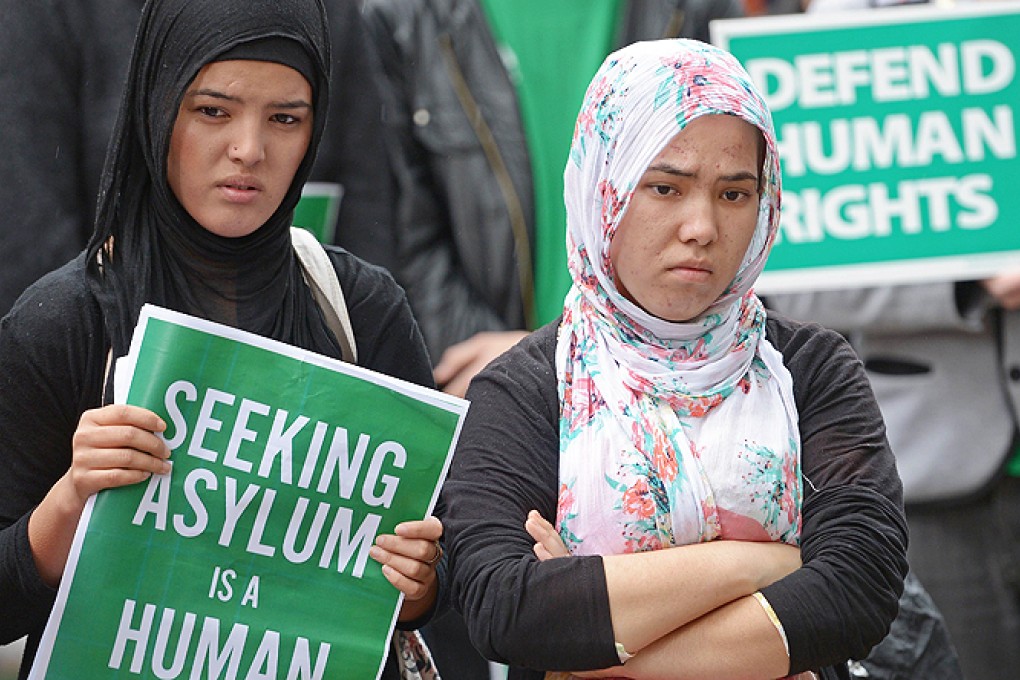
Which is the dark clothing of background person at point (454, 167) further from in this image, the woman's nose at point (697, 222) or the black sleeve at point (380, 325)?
the woman's nose at point (697, 222)

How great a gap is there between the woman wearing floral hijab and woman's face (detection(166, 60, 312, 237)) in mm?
463

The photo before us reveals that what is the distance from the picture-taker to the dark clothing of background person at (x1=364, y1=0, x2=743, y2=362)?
3.98 m

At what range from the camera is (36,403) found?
261 centimetres

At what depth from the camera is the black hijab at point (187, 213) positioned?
2.62m

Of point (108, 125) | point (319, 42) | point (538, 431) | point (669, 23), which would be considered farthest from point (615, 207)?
point (669, 23)

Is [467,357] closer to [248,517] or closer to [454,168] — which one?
[454,168]

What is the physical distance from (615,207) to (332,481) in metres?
0.62

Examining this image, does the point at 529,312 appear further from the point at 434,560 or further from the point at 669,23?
the point at 434,560

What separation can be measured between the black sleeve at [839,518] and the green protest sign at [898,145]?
5.31ft

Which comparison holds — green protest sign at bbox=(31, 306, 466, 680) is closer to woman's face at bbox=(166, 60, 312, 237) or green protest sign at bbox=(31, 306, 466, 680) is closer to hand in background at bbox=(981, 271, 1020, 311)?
woman's face at bbox=(166, 60, 312, 237)

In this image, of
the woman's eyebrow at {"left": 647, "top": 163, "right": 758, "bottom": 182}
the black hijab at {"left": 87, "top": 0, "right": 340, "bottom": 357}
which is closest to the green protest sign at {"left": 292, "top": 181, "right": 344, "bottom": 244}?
the black hijab at {"left": 87, "top": 0, "right": 340, "bottom": 357}

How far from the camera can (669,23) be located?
4090 mm

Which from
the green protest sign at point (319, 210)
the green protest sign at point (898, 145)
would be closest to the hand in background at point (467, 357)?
the green protest sign at point (319, 210)

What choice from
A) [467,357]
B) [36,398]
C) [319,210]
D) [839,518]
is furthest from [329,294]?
[467,357]
